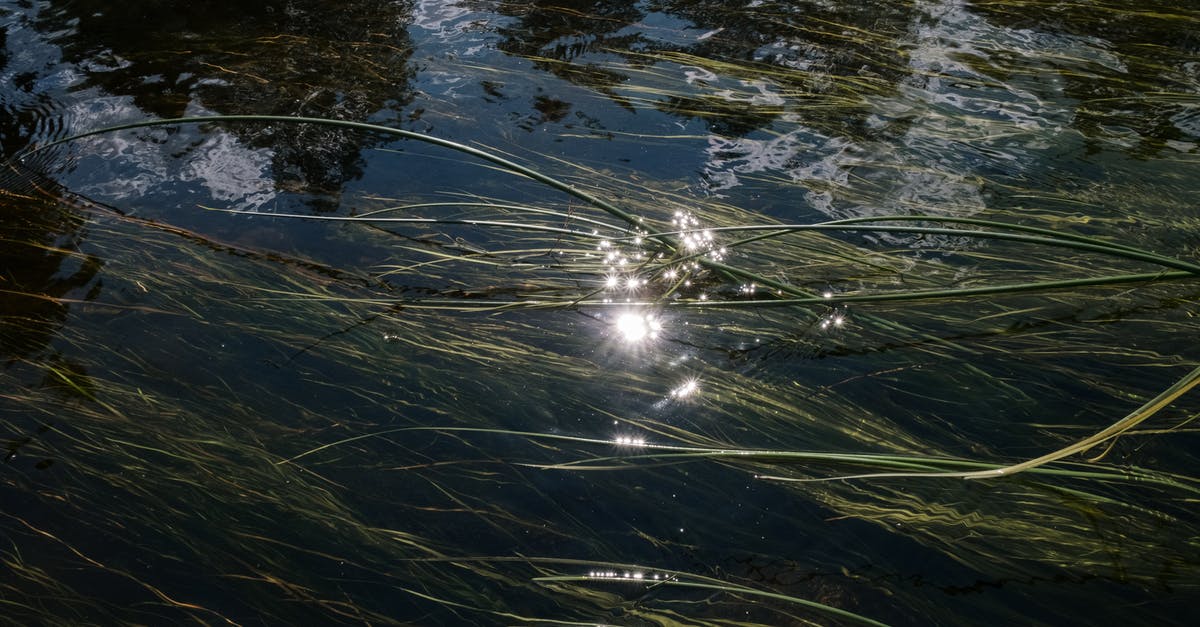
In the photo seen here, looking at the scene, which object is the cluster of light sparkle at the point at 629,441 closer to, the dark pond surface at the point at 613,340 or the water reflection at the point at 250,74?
the dark pond surface at the point at 613,340

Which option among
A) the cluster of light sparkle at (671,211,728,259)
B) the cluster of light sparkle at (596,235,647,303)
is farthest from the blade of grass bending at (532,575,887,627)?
the cluster of light sparkle at (671,211,728,259)

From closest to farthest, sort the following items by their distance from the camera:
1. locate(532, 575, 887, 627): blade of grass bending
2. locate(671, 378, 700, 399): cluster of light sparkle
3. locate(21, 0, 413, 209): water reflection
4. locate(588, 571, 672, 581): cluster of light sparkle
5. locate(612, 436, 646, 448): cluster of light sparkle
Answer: locate(532, 575, 887, 627): blade of grass bending, locate(588, 571, 672, 581): cluster of light sparkle, locate(612, 436, 646, 448): cluster of light sparkle, locate(671, 378, 700, 399): cluster of light sparkle, locate(21, 0, 413, 209): water reflection

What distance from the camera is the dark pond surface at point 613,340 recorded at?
55.2 inches

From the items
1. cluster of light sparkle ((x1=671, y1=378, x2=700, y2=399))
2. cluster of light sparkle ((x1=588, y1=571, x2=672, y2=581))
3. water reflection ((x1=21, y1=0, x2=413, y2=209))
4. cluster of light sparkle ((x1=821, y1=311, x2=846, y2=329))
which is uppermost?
water reflection ((x1=21, y1=0, x2=413, y2=209))

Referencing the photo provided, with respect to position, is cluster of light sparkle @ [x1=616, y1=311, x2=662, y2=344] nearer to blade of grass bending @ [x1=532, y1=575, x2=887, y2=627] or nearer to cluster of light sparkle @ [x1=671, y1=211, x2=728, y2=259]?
cluster of light sparkle @ [x1=671, y1=211, x2=728, y2=259]

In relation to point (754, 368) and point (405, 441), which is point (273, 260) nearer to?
point (405, 441)

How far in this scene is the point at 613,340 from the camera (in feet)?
6.07

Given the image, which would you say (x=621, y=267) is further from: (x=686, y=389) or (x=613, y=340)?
(x=686, y=389)

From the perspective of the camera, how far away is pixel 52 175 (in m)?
2.60

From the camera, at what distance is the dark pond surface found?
4.60 feet

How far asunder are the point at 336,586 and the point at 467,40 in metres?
2.46

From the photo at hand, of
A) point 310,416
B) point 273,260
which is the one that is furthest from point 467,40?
point 310,416

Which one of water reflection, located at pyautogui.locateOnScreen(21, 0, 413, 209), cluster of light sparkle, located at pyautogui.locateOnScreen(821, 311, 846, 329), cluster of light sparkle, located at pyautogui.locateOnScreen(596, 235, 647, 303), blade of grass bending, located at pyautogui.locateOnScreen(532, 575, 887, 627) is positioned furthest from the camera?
water reflection, located at pyautogui.locateOnScreen(21, 0, 413, 209)

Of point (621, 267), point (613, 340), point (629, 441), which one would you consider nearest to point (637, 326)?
point (613, 340)
